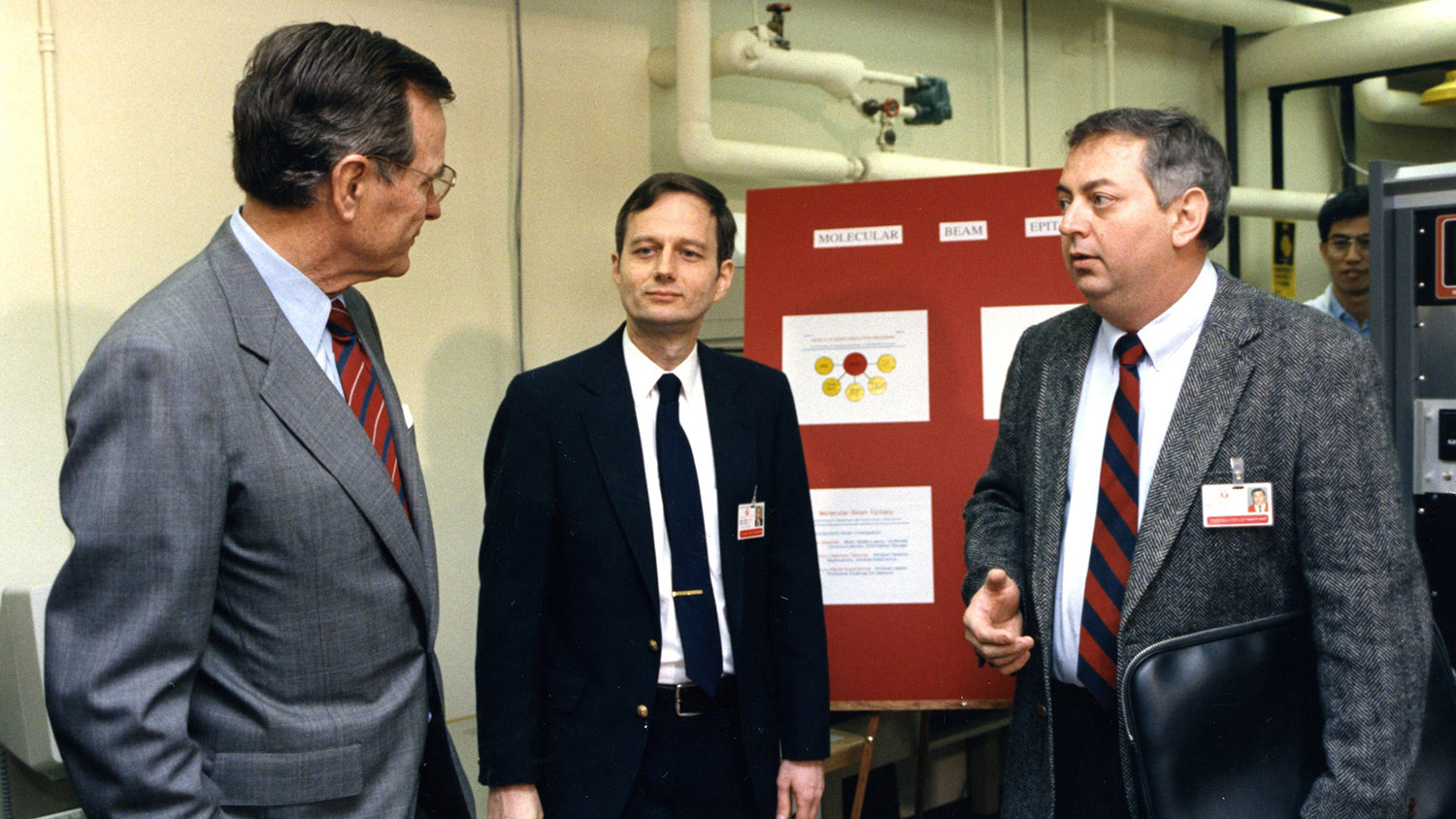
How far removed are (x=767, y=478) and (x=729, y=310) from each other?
135 cm

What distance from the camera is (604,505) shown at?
75.6 inches

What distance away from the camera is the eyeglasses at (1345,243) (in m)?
3.82

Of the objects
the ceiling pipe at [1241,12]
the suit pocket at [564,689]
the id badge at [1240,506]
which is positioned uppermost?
the ceiling pipe at [1241,12]

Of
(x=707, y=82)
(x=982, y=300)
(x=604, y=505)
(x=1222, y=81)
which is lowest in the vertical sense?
(x=604, y=505)

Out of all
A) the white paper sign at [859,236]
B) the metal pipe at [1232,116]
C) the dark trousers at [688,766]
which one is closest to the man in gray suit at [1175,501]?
the dark trousers at [688,766]

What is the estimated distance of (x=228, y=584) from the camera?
4.01 feet

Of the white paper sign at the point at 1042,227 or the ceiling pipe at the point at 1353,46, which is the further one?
the ceiling pipe at the point at 1353,46

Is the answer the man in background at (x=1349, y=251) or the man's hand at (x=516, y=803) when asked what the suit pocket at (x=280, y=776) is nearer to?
the man's hand at (x=516, y=803)

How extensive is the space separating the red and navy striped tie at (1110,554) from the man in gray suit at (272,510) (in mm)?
949

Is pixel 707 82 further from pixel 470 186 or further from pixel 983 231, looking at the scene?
pixel 983 231

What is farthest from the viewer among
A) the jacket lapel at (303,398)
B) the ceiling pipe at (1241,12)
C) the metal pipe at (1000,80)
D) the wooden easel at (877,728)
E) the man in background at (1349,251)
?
the ceiling pipe at (1241,12)

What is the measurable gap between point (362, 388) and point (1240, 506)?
1.24 meters

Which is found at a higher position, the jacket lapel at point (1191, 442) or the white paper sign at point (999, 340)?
the white paper sign at point (999, 340)

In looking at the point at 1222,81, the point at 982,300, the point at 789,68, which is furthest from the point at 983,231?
the point at 1222,81
